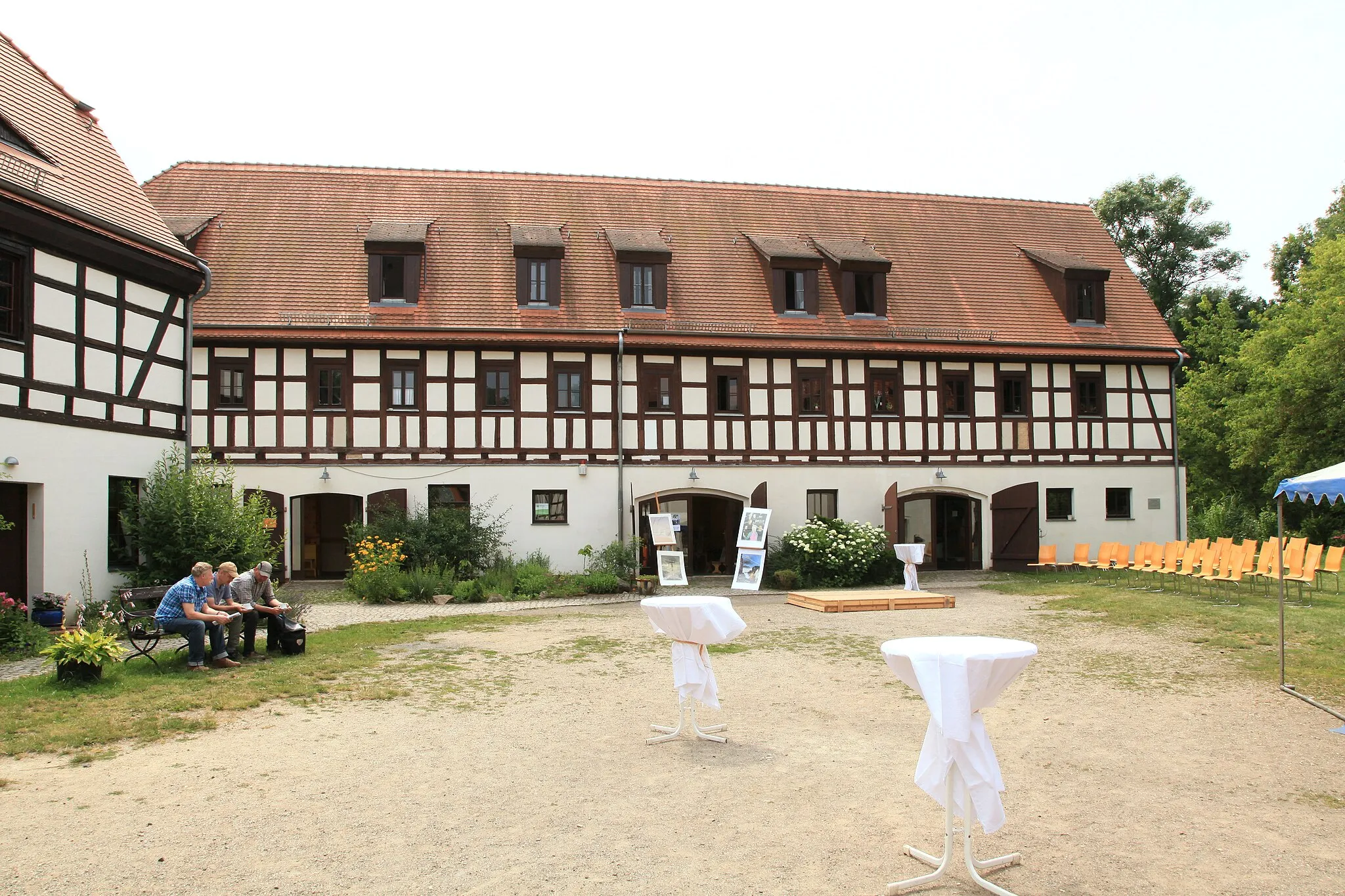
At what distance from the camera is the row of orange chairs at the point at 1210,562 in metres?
16.8

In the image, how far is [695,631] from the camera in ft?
25.0

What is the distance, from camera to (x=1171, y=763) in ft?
22.7

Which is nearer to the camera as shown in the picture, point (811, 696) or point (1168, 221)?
point (811, 696)

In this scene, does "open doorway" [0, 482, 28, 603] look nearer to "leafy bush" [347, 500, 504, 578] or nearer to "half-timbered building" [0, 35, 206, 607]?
"half-timbered building" [0, 35, 206, 607]

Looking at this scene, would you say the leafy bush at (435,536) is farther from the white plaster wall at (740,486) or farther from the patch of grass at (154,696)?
the patch of grass at (154,696)

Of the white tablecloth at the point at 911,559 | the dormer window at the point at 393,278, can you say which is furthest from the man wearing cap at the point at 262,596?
the dormer window at the point at 393,278

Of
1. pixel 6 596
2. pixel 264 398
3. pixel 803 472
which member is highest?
pixel 264 398

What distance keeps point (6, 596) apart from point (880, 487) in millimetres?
16849

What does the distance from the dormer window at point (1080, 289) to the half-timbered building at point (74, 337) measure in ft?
64.3

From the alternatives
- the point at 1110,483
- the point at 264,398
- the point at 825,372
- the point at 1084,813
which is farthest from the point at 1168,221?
the point at 1084,813

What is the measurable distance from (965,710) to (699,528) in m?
20.8

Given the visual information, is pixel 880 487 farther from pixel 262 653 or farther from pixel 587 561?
pixel 262 653

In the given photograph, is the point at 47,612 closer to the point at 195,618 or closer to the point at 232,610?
the point at 232,610

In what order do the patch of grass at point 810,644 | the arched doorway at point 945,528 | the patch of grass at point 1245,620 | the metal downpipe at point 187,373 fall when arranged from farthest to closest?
the arched doorway at point 945,528 → the metal downpipe at point 187,373 → the patch of grass at point 810,644 → the patch of grass at point 1245,620
